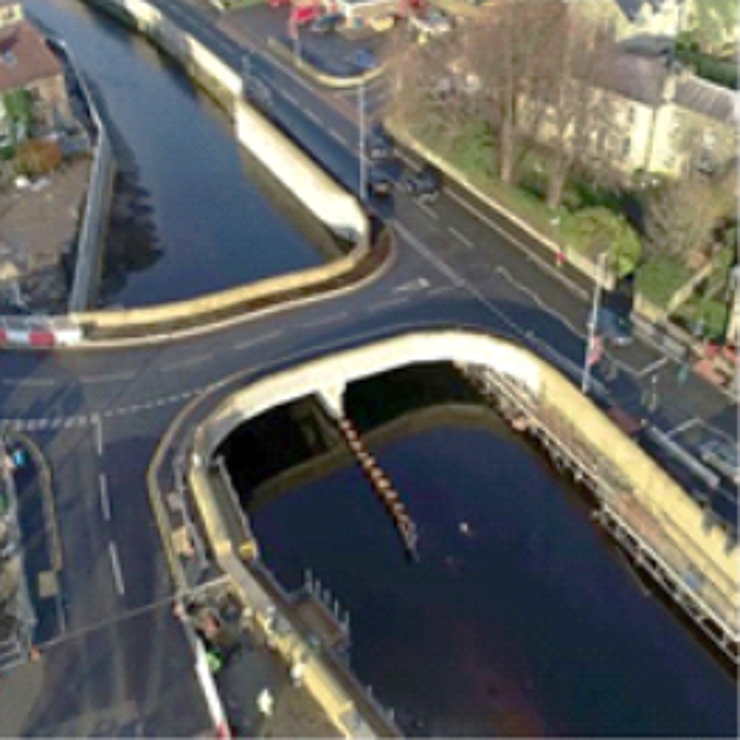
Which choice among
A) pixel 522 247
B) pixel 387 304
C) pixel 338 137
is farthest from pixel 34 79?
pixel 522 247

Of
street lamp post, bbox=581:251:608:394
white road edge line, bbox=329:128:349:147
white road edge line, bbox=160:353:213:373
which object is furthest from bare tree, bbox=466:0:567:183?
white road edge line, bbox=160:353:213:373

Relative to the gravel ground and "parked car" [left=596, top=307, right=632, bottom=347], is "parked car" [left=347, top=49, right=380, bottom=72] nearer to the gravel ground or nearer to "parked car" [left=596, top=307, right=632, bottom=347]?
the gravel ground

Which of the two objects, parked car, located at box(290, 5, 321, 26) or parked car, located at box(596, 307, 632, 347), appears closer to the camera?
parked car, located at box(596, 307, 632, 347)

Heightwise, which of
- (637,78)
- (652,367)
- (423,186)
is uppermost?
(637,78)

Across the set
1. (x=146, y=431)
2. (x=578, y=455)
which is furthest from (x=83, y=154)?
(x=578, y=455)

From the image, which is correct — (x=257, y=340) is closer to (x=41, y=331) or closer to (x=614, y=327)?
(x=41, y=331)

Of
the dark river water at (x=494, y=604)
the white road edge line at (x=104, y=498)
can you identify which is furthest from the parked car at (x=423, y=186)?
the white road edge line at (x=104, y=498)
